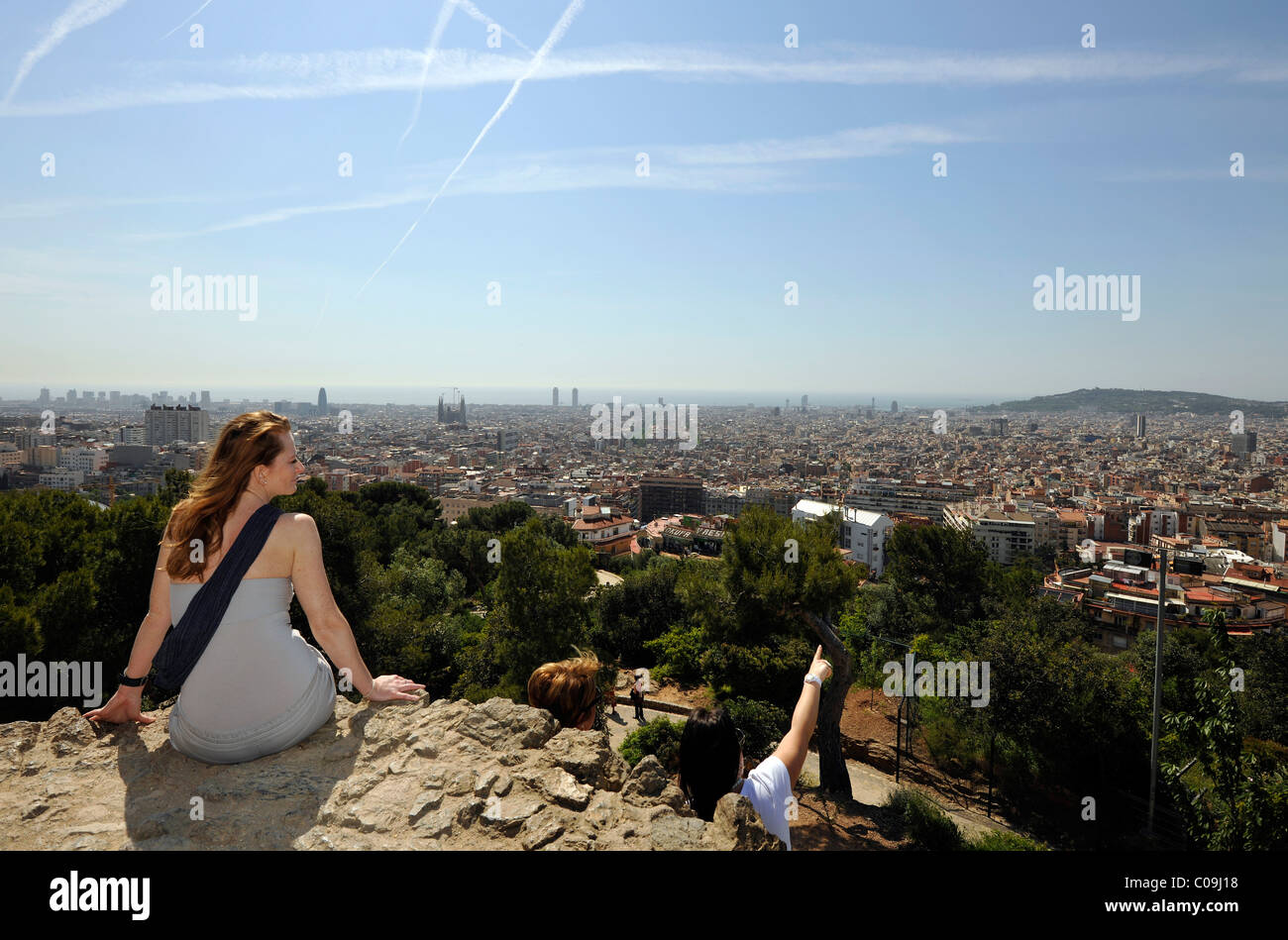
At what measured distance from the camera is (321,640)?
1957 mm

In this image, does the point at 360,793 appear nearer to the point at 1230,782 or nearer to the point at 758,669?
the point at 1230,782

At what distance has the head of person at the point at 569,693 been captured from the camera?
8.46 ft

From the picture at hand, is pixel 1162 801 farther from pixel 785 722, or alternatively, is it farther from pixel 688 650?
pixel 688 650

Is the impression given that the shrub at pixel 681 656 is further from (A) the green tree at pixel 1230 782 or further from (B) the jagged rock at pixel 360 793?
(B) the jagged rock at pixel 360 793

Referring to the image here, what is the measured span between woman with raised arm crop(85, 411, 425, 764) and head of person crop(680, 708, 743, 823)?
100 centimetres

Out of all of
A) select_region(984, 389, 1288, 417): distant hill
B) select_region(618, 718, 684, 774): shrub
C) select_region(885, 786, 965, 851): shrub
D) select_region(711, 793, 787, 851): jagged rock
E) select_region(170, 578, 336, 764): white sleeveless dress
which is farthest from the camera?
select_region(984, 389, 1288, 417): distant hill

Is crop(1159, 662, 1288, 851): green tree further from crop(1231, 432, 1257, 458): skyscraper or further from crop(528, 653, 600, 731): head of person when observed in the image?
crop(1231, 432, 1257, 458): skyscraper

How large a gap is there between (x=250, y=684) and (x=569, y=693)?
1050 millimetres

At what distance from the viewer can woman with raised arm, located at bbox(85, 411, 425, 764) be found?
6.12 ft

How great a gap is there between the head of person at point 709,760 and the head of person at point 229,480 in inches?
50.2

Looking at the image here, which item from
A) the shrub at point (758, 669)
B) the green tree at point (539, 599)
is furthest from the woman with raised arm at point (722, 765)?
the green tree at point (539, 599)

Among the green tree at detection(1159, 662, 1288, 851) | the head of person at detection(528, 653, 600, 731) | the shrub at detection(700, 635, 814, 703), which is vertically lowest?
the shrub at detection(700, 635, 814, 703)

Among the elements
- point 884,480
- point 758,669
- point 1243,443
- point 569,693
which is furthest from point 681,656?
point 1243,443

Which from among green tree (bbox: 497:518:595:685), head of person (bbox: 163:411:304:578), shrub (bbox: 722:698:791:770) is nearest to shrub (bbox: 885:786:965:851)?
shrub (bbox: 722:698:791:770)
